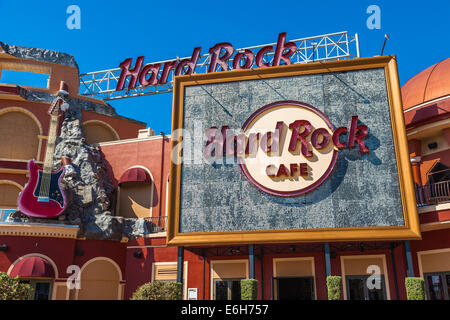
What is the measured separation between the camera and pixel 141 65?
36.0 m

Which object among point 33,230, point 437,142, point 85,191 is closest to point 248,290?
point 33,230

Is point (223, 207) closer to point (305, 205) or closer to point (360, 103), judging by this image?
point (305, 205)

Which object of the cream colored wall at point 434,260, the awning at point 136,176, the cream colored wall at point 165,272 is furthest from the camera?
the awning at point 136,176

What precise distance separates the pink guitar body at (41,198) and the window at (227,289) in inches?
410

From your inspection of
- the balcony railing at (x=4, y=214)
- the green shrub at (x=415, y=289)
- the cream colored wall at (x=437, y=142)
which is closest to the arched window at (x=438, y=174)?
the cream colored wall at (x=437, y=142)

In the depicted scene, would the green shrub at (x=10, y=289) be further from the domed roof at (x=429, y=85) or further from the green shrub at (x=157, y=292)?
the domed roof at (x=429, y=85)

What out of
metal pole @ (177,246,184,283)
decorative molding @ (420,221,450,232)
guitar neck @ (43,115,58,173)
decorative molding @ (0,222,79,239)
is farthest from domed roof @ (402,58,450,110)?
guitar neck @ (43,115,58,173)

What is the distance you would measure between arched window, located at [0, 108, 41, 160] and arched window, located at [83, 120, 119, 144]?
365 centimetres

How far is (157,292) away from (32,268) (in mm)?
8613

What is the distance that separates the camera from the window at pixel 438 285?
72.8ft

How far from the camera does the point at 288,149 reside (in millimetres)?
23500

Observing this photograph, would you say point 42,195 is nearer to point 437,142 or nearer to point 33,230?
point 33,230

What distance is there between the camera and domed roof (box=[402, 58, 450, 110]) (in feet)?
87.6
